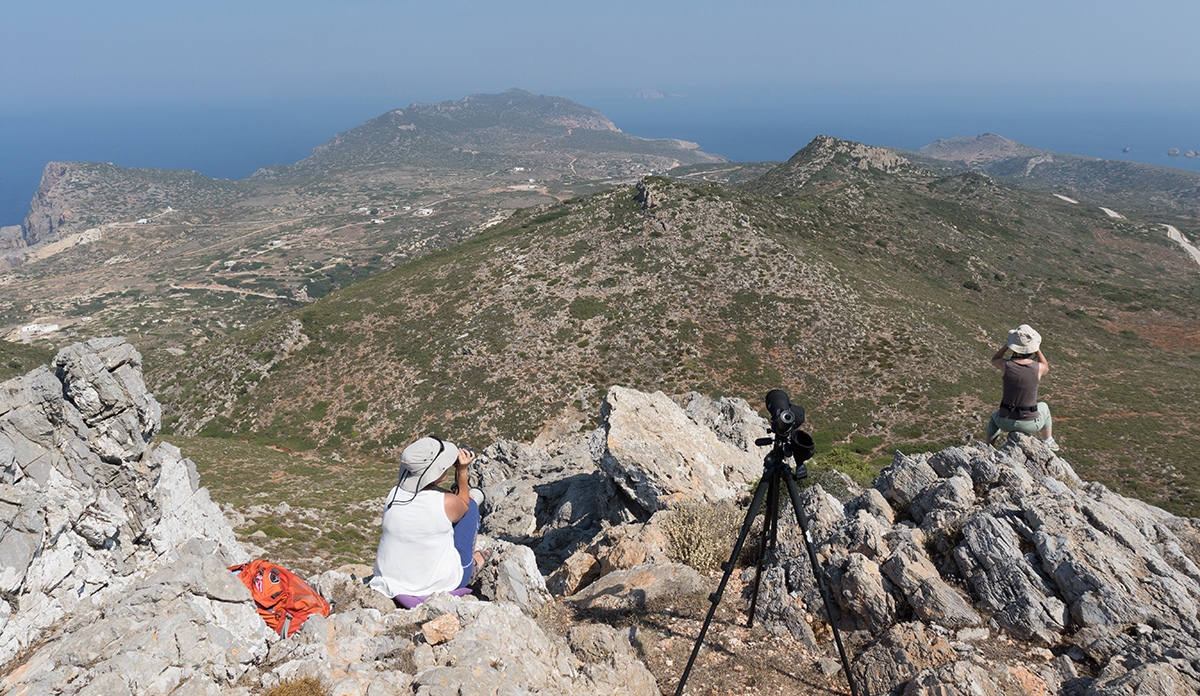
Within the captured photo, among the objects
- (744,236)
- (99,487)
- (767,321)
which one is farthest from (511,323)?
(99,487)

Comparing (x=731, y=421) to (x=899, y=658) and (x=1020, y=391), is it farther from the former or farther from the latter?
(x=899, y=658)

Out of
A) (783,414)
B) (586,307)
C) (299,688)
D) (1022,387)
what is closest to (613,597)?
(783,414)

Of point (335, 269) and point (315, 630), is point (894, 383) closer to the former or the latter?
point (315, 630)

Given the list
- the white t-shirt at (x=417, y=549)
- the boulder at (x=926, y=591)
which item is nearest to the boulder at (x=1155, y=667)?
the boulder at (x=926, y=591)

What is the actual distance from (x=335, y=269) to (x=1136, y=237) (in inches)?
6780

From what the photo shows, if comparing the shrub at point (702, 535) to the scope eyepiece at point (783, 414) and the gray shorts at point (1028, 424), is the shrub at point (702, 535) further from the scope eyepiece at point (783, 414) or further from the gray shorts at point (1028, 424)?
the gray shorts at point (1028, 424)

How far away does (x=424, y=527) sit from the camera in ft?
19.8

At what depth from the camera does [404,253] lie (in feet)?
449

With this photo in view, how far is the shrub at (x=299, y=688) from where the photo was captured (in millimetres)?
4285

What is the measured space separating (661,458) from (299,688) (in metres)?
9.09

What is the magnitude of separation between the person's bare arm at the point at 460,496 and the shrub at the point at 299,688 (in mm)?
2099

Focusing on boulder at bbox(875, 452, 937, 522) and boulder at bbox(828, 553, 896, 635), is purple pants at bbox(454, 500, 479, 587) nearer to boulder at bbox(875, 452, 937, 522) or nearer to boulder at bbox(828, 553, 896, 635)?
boulder at bbox(828, 553, 896, 635)

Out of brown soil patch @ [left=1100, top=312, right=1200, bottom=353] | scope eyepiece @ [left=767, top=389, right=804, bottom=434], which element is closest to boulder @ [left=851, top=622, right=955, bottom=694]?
scope eyepiece @ [left=767, top=389, right=804, bottom=434]

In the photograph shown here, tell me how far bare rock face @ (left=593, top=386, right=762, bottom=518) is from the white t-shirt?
559 centimetres
